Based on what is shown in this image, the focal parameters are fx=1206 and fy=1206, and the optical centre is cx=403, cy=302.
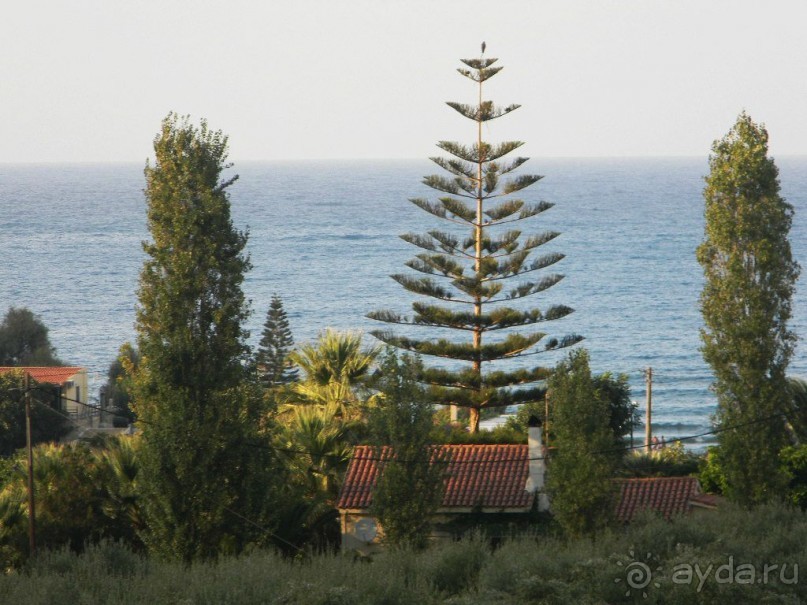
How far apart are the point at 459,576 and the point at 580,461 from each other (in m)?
3.46

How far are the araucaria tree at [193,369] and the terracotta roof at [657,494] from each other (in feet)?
18.5

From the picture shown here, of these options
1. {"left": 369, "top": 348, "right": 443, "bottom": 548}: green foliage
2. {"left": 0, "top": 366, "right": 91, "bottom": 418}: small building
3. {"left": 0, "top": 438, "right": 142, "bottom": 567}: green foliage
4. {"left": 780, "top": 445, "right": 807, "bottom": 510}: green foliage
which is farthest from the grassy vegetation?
{"left": 0, "top": 366, "right": 91, "bottom": 418}: small building

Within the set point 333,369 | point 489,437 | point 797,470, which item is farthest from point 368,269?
point 797,470

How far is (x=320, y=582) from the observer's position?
35.3 ft

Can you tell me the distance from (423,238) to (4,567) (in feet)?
49.2

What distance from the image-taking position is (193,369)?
50.2ft

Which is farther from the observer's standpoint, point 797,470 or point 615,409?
point 615,409

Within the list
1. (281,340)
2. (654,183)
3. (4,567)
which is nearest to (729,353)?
(4,567)

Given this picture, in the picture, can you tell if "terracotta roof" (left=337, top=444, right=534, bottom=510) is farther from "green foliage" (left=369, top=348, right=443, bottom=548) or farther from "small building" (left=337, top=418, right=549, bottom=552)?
"green foliage" (left=369, top=348, right=443, bottom=548)

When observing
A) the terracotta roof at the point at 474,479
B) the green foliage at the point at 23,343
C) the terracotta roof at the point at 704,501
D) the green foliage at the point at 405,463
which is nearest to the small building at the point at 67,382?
the green foliage at the point at 23,343

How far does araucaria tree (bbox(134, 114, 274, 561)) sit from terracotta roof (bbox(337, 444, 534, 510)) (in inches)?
90.3

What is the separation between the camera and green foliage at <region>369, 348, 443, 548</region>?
48.6 ft

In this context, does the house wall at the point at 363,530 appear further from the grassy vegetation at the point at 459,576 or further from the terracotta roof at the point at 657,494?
the grassy vegetation at the point at 459,576
